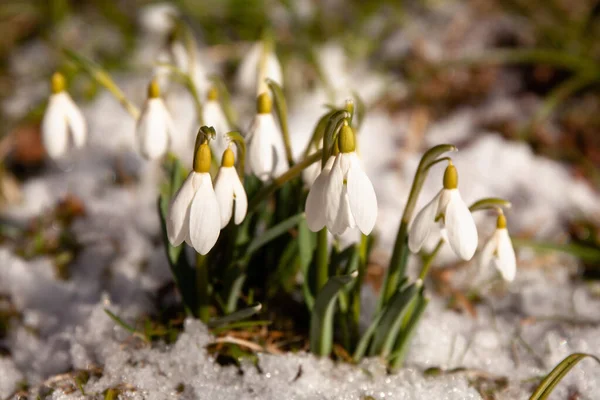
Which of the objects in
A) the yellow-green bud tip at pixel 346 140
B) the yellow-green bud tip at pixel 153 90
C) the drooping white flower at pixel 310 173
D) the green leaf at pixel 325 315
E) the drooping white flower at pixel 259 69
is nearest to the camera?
the yellow-green bud tip at pixel 346 140

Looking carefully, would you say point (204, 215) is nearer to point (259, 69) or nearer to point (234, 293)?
point (234, 293)

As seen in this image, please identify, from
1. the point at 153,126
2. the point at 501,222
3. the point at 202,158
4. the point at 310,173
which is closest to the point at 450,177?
the point at 501,222

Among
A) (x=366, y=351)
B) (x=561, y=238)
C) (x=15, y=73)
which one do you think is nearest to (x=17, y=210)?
(x=15, y=73)

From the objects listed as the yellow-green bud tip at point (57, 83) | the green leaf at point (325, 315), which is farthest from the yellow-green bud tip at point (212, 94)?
the green leaf at point (325, 315)

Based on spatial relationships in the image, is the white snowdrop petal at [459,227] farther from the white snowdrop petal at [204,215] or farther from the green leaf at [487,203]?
the white snowdrop petal at [204,215]

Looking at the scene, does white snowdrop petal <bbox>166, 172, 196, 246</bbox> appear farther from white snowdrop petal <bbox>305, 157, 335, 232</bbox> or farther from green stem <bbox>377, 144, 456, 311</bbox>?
green stem <bbox>377, 144, 456, 311</bbox>

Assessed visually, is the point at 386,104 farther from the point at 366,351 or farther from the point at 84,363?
the point at 84,363
